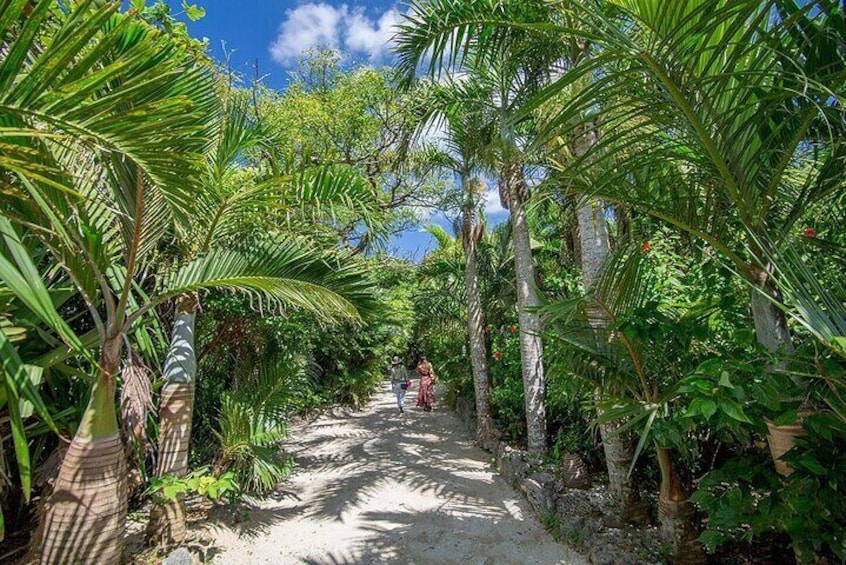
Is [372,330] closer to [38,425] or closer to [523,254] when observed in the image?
[523,254]

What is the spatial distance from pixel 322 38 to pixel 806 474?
33.8ft

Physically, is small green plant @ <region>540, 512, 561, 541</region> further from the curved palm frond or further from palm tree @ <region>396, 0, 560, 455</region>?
the curved palm frond

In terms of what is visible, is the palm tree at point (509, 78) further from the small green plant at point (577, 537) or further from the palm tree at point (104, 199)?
the palm tree at point (104, 199)

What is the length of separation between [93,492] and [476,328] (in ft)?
20.4

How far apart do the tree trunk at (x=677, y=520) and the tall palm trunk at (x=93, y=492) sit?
3750 mm

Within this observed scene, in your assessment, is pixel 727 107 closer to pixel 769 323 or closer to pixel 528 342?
pixel 769 323

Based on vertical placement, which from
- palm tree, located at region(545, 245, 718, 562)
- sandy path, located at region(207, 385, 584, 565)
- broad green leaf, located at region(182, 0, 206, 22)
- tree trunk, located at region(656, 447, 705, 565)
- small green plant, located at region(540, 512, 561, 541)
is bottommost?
sandy path, located at region(207, 385, 584, 565)

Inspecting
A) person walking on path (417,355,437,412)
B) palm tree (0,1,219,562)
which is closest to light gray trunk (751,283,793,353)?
Result: palm tree (0,1,219,562)

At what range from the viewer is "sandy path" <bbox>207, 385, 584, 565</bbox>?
12.0 ft

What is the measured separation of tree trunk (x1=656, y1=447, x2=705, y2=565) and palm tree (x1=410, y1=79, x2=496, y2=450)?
431 cm

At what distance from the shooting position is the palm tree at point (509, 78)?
3857 millimetres

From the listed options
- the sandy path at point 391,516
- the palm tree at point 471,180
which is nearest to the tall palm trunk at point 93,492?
the sandy path at point 391,516

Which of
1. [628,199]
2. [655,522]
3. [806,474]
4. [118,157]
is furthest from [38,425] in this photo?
[655,522]

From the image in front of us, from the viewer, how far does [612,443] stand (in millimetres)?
3920
